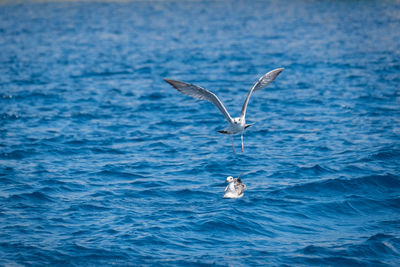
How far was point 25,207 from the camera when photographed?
13945 millimetres

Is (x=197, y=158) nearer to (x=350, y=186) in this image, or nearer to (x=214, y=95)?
(x=350, y=186)

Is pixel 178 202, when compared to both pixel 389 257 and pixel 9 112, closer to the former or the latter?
pixel 389 257

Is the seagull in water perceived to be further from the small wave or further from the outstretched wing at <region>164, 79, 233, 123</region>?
the small wave

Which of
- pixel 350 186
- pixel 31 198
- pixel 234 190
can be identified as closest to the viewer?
pixel 234 190

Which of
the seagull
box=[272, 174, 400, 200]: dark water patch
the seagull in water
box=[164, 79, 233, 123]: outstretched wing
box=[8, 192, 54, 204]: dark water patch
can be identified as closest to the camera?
box=[164, 79, 233, 123]: outstretched wing

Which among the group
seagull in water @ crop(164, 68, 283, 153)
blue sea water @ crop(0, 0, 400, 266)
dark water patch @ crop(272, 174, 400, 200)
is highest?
seagull in water @ crop(164, 68, 283, 153)

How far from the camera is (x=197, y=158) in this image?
1777 cm

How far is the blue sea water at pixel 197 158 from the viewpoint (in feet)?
39.0

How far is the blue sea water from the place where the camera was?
1190cm

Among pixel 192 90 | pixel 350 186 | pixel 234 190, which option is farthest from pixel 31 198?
pixel 350 186

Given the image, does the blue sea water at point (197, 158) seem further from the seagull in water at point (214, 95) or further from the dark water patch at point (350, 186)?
the seagull in water at point (214, 95)

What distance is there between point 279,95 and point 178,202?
13.7 m

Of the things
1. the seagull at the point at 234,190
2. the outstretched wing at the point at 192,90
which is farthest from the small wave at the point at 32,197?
the outstretched wing at the point at 192,90

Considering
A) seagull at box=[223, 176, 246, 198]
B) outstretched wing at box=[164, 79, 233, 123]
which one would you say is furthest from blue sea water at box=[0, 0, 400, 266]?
outstretched wing at box=[164, 79, 233, 123]
